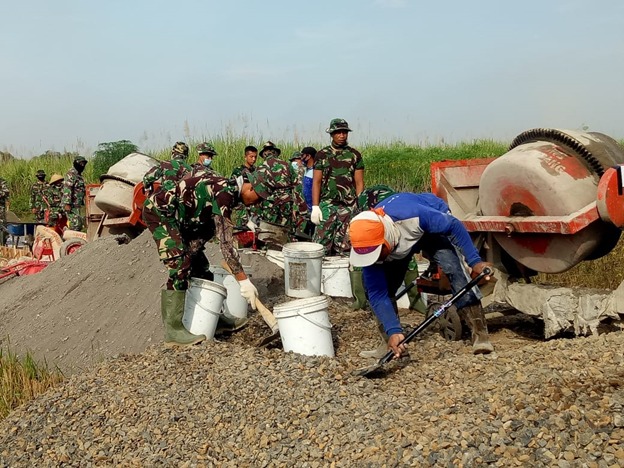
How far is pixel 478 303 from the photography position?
5.01 metres

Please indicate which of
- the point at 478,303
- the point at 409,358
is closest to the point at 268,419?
the point at 409,358

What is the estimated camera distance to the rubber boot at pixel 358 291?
693 cm

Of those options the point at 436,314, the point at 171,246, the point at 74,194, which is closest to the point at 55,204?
the point at 74,194

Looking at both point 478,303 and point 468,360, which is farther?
point 478,303

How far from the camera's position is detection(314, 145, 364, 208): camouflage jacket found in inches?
297

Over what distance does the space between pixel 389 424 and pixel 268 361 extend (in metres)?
1.41

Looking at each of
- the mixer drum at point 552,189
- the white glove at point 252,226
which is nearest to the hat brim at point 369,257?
the mixer drum at point 552,189

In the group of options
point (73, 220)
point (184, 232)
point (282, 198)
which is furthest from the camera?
point (73, 220)

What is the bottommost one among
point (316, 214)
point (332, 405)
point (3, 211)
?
point (3, 211)

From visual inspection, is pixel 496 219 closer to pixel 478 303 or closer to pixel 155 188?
pixel 478 303

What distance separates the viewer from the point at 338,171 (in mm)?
7543

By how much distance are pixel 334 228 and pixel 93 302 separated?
2.73 metres

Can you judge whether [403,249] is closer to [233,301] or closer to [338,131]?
[233,301]

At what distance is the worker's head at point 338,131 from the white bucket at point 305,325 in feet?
9.52
